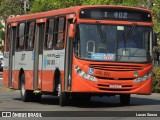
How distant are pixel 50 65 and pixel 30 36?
2608mm

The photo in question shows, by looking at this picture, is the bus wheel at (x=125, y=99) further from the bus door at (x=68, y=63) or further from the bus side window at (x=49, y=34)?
the bus side window at (x=49, y=34)

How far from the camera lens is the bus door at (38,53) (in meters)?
23.5

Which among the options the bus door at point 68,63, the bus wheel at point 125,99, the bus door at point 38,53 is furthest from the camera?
the bus door at point 38,53

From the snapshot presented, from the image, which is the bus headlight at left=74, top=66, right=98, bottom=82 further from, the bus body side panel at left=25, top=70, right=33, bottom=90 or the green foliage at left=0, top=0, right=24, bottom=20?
the green foliage at left=0, top=0, right=24, bottom=20

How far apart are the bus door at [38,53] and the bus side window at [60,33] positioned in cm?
159

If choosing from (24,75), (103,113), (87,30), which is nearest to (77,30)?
(87,30)

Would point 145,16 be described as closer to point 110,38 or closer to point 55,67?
point 110,38

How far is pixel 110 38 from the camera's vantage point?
67.4ft

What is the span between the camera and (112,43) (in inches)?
806

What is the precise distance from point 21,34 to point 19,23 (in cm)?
65

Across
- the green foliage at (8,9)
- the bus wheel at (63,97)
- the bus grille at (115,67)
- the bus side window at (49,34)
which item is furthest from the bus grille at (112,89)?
the green foliage at (8,9)

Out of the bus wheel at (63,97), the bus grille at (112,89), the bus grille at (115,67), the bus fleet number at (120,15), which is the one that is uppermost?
the bus fleet number at (120,15)

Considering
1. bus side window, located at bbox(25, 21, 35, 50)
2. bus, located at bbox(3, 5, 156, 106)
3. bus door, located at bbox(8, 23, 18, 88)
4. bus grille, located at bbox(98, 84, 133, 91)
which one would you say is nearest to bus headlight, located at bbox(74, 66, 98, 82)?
bus, located at bbox(3, 5, 156, 106)

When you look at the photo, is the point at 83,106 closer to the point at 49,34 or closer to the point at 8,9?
the point at 49,34
